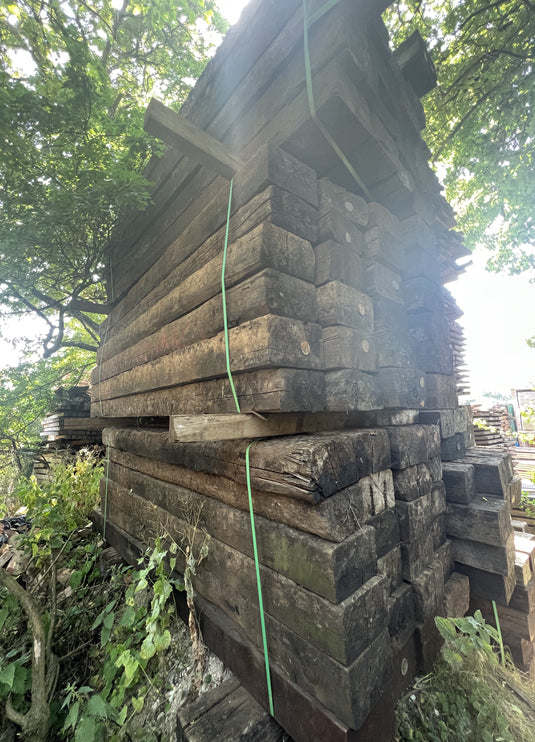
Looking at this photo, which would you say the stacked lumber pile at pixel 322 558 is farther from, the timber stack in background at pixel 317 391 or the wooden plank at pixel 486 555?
the wooden plank at pixel 486 555

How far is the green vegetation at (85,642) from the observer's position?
1.67 m

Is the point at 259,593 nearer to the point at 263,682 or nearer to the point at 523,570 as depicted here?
the point at 263,682

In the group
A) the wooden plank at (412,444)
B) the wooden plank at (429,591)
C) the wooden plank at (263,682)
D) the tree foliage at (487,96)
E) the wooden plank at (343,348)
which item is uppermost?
the tree foliage at (487,96)

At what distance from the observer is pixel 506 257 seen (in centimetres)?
777

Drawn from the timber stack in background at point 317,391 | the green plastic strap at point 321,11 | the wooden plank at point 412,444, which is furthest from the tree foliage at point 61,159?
the wooden plank at point 412,444

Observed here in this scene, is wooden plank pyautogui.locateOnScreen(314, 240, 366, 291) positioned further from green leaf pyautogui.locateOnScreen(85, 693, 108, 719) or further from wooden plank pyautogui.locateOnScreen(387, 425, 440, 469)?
green leaf pyautogui.locateOnScreen(85, 693, 108, 719)

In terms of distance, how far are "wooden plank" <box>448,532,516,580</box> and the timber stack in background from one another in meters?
0.01

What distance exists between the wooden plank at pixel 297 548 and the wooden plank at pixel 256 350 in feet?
2.49

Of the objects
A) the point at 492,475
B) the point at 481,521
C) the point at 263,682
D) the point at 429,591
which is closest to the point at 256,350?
the point at 263,682

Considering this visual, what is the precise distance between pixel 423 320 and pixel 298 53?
1953 millimetres

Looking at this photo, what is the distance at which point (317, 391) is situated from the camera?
62.4 inches

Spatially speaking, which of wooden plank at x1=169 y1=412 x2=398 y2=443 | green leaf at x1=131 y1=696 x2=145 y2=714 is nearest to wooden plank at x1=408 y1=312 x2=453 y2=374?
wooden plank at x1=169 y1=412 x2=398 y2=443

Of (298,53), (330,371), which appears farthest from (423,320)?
(298,53)

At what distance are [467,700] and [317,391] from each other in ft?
6.02
